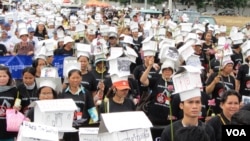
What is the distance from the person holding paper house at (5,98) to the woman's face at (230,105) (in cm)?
260

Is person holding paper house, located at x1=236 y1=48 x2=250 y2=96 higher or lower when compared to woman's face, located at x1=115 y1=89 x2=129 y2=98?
lower

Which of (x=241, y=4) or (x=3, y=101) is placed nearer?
(x=3, y=101)

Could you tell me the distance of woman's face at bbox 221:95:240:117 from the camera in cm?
629

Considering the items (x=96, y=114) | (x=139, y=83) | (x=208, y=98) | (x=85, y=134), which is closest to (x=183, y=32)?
(x=139, y=83)

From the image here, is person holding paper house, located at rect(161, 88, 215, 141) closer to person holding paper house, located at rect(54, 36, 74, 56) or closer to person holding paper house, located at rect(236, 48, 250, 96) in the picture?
person holding paper house, located at rect(236, 48, 250, 96)

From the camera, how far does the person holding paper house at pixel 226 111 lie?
604 cm

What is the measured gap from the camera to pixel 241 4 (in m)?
66.7

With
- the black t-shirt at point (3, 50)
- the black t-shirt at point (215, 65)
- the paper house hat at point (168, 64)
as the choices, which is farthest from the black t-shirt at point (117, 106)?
the black t-shirt at point (3, 50)

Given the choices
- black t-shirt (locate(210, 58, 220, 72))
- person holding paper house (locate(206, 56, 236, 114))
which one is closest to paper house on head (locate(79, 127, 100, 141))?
person holding paper house (locate(206, 56, 236, 114))

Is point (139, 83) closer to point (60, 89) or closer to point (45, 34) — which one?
point (60, 89)

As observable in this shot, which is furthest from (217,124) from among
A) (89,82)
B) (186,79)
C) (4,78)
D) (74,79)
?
(89,82)

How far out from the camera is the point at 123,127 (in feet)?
14.3

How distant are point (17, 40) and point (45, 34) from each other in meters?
2.68

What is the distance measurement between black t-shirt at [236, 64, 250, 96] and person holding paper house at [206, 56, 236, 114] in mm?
586
